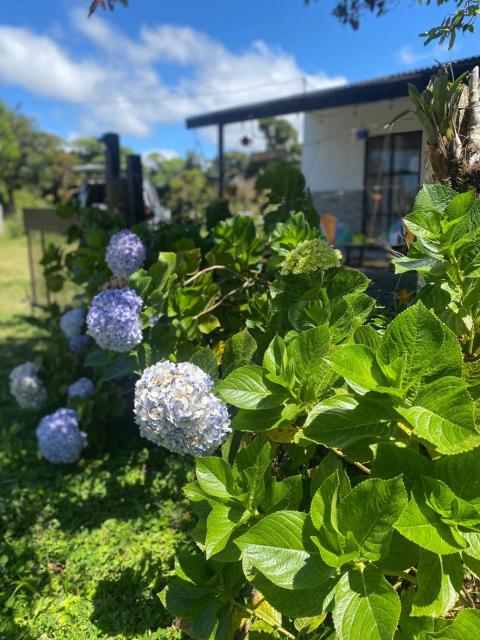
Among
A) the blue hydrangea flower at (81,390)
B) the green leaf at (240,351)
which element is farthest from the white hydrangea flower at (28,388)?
the green leaf at (240,351)

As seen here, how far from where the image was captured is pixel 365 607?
0.87m

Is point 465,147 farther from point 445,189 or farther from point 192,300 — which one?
point 192,300

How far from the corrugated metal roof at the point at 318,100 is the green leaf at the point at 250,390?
15.0ft

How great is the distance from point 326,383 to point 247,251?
1263 mm

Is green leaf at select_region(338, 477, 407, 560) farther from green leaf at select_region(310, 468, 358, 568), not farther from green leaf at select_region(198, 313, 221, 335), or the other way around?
green leaf at select_region(198, 313, 221, 335)

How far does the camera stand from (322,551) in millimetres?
896

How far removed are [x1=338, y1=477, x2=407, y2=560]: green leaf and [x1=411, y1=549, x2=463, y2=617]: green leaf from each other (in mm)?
138

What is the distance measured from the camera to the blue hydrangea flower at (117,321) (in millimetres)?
1771

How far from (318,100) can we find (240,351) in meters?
6.63

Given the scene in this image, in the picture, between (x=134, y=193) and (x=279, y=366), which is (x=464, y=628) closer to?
(x=279, y=366)

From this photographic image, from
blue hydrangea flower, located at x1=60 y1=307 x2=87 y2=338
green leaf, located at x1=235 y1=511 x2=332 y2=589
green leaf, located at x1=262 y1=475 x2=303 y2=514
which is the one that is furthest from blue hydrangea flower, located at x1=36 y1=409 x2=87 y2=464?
green leaf, located at x1=235 y1=511 x2=332 y2=589

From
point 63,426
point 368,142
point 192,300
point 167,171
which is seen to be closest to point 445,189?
point 192,300

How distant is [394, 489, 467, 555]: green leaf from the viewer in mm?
866

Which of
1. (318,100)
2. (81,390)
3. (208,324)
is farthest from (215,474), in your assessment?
(318,100)
